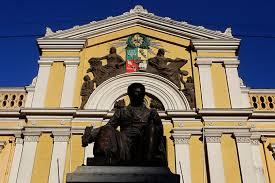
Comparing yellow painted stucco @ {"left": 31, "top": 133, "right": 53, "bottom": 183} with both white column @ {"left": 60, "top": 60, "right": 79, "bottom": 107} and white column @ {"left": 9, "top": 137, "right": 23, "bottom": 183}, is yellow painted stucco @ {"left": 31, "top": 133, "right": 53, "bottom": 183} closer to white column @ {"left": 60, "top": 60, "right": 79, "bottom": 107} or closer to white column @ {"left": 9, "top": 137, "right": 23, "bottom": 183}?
white column @ {"left": 9, "top": 137, "right": 23, "bottom": 183}

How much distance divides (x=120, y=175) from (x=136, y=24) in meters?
12.3

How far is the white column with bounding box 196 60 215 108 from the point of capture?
48.8ft

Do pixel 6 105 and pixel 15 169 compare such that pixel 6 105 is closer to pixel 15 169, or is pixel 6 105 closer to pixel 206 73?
pixel 15 169

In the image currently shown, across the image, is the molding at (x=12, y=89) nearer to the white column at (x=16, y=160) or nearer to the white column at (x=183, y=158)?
the white column at (x=16, y=160)

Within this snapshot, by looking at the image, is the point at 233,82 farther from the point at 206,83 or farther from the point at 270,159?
the point at 270,159

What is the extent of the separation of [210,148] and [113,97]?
4.13 meters

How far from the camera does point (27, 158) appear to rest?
13.6m

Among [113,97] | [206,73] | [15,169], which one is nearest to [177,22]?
[206,73]

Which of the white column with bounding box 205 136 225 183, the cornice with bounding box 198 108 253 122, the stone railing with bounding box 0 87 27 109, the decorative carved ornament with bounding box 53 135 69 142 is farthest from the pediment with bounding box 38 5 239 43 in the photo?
the white column with bounding box 205 136 225 183

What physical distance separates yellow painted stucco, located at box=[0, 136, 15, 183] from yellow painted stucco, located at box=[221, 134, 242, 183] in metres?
7.32

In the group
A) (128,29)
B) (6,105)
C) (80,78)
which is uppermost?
(128,29)

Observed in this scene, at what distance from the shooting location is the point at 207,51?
16.4 meters

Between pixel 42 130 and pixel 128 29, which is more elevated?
pixel 128 29

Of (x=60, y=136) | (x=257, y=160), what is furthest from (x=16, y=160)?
(x=257, y=160)
